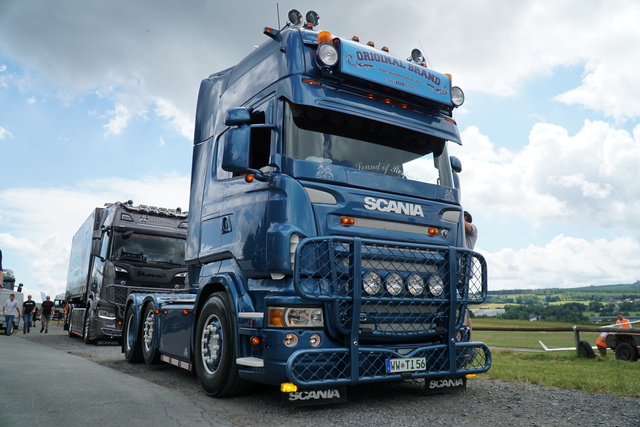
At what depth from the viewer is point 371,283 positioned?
5.04 metres

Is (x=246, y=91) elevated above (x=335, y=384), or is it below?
above

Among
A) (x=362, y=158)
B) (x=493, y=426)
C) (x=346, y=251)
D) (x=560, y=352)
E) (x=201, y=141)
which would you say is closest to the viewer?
(x=493, y=426)

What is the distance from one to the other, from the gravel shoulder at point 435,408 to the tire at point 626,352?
299 inches

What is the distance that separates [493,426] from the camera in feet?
14.8

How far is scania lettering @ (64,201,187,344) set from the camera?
1340cm

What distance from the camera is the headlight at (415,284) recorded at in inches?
207

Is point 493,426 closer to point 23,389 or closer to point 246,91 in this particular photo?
point 246,91

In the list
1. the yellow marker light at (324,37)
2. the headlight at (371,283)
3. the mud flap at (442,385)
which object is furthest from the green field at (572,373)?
the yellow marker light at (324,37)

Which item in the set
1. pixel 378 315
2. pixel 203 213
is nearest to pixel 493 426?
pixel 378 315

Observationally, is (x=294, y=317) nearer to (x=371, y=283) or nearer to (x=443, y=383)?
(x=371, y=283)

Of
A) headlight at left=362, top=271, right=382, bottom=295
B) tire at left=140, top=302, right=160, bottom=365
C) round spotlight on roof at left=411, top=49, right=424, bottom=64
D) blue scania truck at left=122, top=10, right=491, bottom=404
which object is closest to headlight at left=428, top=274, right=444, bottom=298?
blue scania truck at left=122, top=10, right=491, bottom=404

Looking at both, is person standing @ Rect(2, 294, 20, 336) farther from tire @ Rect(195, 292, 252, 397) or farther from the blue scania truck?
tire @ Rect(195, 292, 252, 397)

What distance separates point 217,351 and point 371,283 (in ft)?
6.36

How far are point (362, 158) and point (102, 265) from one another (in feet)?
34.2
